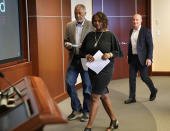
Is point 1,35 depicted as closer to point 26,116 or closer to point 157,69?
point 26,116

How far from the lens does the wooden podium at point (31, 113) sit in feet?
3.95

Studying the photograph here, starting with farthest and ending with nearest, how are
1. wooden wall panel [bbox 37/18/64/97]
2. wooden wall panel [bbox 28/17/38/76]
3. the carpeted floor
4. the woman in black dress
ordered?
wooden wall panel [bbox 37/18/64/97], wooden wall panel [bbox 28/17/38/76], the carpeted floor, the woman in black dress

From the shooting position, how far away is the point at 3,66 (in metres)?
3.66

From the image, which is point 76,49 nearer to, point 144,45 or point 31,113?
point 144,45

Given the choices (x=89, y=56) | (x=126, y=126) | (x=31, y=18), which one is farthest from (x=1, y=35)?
(x=126, y=126)

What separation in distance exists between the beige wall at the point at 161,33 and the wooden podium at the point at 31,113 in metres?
6.38

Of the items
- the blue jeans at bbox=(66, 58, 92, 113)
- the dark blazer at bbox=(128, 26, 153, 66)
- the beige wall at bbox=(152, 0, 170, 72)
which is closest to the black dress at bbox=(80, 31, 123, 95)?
the blue jeans at bbox=(66, 58, 92, 113)

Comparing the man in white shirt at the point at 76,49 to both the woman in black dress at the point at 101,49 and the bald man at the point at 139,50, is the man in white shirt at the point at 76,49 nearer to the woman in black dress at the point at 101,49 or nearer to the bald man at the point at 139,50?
the woman in black dress at the point at 101,49

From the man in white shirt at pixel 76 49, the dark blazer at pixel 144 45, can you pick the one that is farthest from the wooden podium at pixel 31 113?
the dark blazer at pixel 144 45

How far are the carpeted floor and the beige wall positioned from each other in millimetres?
1624

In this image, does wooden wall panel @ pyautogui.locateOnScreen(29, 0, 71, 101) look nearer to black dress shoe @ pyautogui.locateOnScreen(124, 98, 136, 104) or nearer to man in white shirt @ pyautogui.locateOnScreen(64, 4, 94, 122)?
man in white shirt @ pyautogui.locateOnScreen(64, 4, 94, 122)

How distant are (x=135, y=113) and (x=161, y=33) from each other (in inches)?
151

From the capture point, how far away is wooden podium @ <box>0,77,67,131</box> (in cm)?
120

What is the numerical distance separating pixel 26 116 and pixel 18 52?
2908 mm
